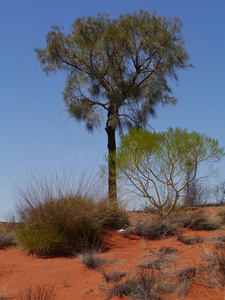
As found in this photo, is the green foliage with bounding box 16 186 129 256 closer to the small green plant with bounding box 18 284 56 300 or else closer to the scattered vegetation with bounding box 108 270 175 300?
the small green plant with bounding box 18 284 56 300

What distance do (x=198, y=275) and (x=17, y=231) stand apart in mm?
5555

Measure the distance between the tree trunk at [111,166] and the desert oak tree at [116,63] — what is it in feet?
0.15

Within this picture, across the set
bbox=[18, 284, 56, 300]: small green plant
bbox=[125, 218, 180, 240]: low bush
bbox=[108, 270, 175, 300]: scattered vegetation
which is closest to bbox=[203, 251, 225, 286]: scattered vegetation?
bbox=[108, 270, 175, 300]: scattered vegetation

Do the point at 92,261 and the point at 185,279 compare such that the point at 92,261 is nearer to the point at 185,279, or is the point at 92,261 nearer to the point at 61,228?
the point at 61,228

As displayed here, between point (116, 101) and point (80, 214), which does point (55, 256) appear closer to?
point (80, 214)

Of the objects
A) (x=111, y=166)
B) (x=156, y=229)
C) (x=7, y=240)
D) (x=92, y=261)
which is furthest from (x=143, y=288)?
(x=111, y=166)

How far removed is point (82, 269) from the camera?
24.6 feet

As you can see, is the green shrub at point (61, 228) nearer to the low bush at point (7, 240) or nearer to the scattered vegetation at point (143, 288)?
the low bush at point (7, 240)

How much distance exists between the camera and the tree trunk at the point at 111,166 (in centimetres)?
1316

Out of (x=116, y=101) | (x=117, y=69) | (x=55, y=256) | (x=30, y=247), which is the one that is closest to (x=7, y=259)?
(x=30, y=247)

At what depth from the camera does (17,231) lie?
33.1 ft

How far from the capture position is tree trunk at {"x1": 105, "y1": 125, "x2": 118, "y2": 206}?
13163 millimetres

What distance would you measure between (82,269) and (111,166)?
7.54 meters

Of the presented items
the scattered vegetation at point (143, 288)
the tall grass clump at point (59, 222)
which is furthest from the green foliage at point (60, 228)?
the scattered vegetation at point (143, 288)
